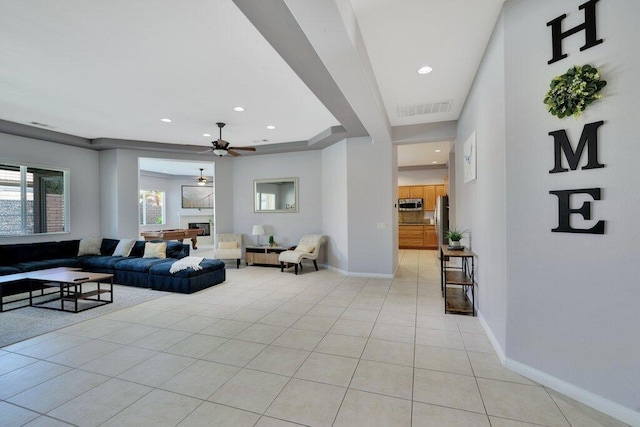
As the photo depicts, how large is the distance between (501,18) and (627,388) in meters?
2.87

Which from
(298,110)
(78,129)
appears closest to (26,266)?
(78,129)

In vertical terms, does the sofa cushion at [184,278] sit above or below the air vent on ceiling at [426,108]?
below

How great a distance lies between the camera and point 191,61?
3188 millimetres

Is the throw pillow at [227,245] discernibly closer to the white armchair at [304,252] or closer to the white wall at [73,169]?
the white armchair at [304,252]

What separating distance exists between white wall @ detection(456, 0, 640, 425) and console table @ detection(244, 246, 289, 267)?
5096mm

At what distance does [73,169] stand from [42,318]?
167 inches

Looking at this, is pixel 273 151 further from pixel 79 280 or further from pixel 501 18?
pixel 501 18

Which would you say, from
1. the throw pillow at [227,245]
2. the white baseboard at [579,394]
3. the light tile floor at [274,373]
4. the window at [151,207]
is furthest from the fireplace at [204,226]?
the white baseboard at [579,394]

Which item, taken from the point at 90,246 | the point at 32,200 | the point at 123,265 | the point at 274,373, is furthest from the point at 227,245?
the point at 274,373

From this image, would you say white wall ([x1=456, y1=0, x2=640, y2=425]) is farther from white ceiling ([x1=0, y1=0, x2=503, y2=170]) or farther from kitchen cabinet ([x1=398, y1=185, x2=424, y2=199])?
kitchen cabinet ([x1=398, y1=185, x2=424, y2=199])

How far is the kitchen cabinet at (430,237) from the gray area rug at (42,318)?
8.32 m

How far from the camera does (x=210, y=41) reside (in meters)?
2.80

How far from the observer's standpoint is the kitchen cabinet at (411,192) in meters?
10.2

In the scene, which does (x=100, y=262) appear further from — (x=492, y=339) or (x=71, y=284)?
(x=492, y=339)
